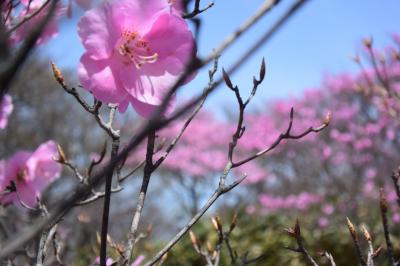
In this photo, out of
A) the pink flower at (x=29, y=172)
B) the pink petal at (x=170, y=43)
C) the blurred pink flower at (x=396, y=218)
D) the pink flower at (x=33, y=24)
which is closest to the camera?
the pink petal at (x=170, y=43)

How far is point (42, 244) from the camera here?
135 cm

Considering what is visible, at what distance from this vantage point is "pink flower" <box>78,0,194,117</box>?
1.07 meters

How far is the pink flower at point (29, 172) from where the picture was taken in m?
1.89

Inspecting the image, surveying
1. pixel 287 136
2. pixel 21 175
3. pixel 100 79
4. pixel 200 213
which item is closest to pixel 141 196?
pixel 200 213

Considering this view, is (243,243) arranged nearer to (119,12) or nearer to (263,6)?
(119,12)

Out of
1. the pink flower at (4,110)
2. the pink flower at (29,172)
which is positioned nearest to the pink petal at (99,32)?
the pink flower at (29,172)

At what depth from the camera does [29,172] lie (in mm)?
1941

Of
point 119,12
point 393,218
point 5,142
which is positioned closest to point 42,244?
point 119,12

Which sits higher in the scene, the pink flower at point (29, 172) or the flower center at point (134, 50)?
the flower center at point (134, 50)

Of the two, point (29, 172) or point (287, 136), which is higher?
point (29, 172)

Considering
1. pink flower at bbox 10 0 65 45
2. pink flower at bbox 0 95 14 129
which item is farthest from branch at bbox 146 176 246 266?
pink flower at bbox 0 95 14 129

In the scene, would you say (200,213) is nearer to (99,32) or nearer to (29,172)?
(99,32)

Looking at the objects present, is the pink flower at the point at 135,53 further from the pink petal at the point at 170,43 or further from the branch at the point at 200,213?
the branch at the point at 200,213

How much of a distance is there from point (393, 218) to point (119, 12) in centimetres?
648
